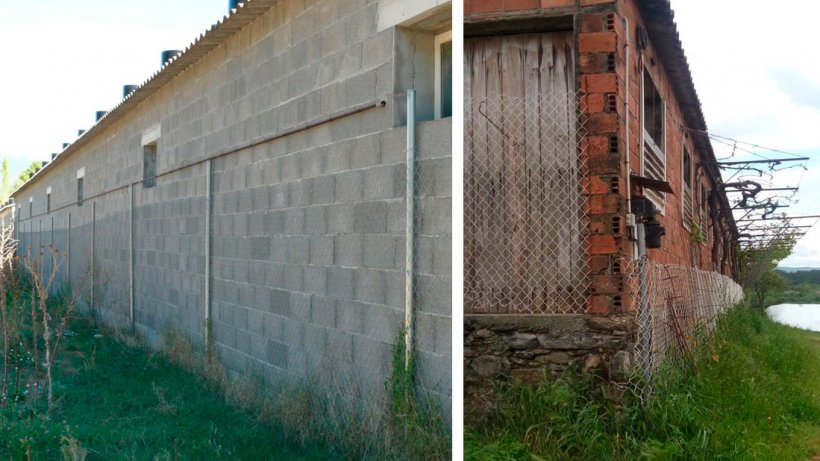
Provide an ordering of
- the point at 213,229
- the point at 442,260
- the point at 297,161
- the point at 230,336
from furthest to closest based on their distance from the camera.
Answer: the point at 213,229 → the point at 230,336 → the point at 297,161 → the point at 442,260

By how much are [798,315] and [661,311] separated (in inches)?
122

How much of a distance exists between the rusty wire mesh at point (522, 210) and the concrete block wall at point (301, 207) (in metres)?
0.29

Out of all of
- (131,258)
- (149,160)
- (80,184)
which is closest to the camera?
(149,160)

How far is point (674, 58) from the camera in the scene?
655 cm

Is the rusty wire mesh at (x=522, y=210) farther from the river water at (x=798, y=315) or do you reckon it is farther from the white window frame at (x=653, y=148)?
the river water at (x=798, y=315)

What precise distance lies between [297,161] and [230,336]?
5.96 ft

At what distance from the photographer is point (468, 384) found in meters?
3.75

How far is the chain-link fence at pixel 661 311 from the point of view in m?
Result: 4.08

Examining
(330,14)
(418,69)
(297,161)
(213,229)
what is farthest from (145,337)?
(418,69)

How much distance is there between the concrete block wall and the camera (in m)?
4.02

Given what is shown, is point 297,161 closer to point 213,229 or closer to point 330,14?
point 330,14

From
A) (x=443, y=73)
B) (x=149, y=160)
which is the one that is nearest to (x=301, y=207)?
(x=443, y=73)

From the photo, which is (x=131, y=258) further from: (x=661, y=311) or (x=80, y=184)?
(x=661, y=311)

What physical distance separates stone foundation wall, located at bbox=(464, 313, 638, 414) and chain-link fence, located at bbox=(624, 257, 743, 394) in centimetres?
7
